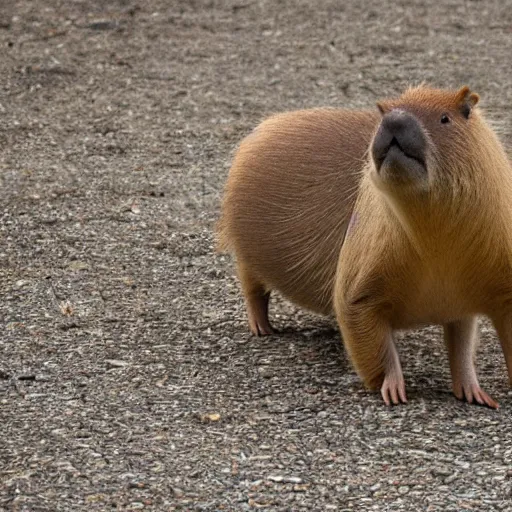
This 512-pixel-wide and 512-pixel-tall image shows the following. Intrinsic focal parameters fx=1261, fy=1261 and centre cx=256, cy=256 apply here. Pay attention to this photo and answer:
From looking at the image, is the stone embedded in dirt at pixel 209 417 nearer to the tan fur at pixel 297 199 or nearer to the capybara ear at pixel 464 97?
the tan fur at pixel 297 199

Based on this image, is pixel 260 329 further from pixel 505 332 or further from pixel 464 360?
pixel 505 332

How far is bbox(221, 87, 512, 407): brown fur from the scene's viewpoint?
3836 millimetres

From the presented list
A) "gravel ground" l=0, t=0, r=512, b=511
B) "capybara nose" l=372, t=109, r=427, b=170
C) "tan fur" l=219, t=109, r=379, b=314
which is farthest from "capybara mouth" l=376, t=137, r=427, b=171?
"gravel ground" l=0, t=0, r=512, b=511

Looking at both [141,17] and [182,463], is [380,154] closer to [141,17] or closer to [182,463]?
[182,463]

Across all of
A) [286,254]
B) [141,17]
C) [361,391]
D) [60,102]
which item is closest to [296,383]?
[361,391]

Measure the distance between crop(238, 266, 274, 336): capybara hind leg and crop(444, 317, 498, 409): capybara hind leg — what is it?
82cm

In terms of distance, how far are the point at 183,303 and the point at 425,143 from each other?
1.73 m

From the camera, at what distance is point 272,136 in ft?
15.9

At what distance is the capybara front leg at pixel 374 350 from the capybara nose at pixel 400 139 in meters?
0.64

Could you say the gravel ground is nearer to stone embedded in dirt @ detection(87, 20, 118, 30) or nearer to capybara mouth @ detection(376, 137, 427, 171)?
stone embedded in dirt @ detection(87, 20, 118, 30)

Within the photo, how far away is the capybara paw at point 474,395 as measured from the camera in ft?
13.8

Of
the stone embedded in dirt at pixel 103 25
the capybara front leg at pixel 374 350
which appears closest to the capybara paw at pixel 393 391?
the capybara front leg at pixel 374 350

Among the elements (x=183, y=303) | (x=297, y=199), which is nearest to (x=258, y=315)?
(x=183, y=303)

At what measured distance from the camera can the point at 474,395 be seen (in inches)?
166
